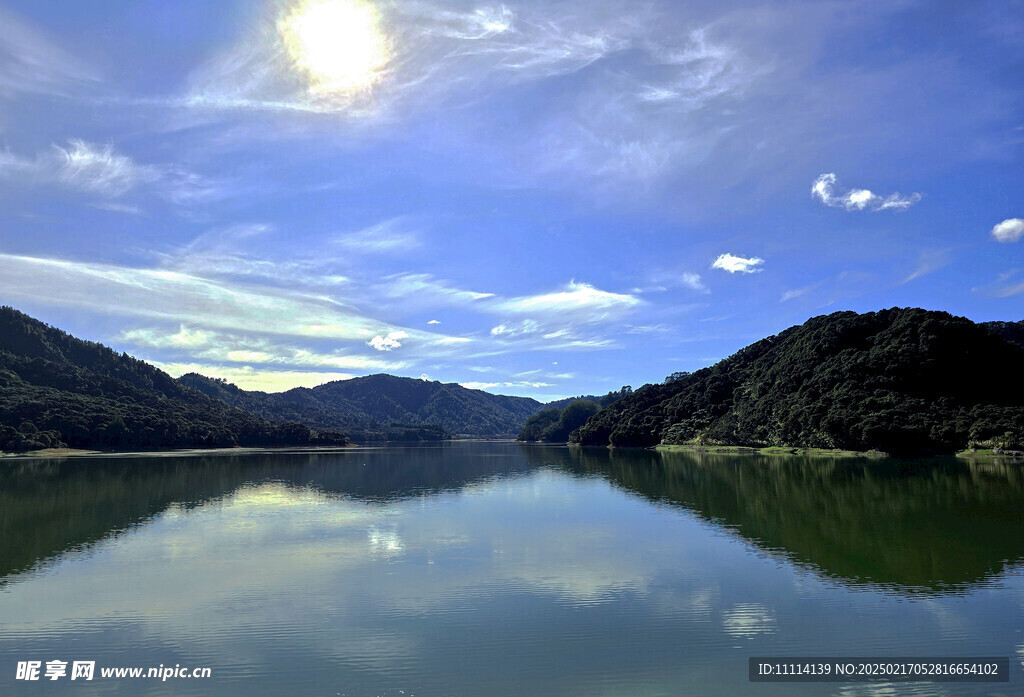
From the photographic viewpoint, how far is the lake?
19.2 meters

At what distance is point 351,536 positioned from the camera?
46.4 metres

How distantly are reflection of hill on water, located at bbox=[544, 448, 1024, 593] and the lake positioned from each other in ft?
1.01

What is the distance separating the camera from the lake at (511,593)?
63.1 feet

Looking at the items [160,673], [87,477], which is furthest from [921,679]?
[87,477]

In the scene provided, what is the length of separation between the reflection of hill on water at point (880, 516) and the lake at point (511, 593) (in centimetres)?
31

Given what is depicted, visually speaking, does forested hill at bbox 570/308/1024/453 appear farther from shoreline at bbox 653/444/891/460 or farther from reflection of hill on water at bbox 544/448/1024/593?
reflection of hill on water at bbox 544/448/1024/593

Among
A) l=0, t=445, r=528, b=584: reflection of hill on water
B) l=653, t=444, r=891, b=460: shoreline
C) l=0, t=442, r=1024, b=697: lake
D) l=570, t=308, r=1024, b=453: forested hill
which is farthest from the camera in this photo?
l=653, t=444, r=891, b=460: shoreline

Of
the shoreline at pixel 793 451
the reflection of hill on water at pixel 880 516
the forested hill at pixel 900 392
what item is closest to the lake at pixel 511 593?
the reflection of hill on water at pixel 880 516

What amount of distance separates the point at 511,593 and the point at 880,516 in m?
39.2

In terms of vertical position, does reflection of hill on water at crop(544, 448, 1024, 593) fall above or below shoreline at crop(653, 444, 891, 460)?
below

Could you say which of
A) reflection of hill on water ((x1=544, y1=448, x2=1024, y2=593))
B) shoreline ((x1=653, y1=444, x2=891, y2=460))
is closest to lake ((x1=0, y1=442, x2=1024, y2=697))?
reflection of hill on water ((x1=544, y1=448, x2=1024, y2=593))

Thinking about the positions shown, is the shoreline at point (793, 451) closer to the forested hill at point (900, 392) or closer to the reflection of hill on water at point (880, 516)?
the forested hill at point (900, 392)

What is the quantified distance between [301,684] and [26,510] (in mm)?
62847

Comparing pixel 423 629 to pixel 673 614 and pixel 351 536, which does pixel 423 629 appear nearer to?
pixel 673 614
